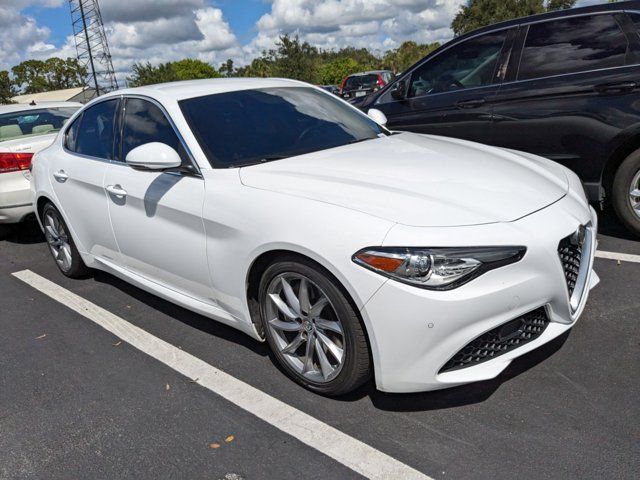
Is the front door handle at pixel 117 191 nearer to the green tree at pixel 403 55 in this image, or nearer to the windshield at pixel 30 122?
the windshield at pixel 30 122

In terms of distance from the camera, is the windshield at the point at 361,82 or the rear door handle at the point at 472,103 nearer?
the rear door handle at the point at 472,103

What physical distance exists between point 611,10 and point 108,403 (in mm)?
4639

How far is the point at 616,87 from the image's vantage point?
4.29 meters

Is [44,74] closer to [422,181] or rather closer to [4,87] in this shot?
[4,87]

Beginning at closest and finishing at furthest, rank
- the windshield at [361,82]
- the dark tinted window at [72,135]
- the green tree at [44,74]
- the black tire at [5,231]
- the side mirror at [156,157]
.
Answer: the side mirror at [156,157]
the dark tinted window at [72,135]
the black tire at [5,231]
the windshield at [361,82]
the green tree at [44,74]

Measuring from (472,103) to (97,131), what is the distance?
10.5ft

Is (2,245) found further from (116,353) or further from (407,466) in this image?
(407,466)

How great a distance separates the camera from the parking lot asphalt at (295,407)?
2.37m

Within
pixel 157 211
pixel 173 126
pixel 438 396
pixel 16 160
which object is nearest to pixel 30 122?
pixel 16 160

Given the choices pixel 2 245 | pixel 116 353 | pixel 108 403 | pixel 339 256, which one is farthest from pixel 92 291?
pixel 339 256

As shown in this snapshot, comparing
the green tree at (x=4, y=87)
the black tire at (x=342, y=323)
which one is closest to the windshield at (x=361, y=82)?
the black tire at (x=342, y=323)

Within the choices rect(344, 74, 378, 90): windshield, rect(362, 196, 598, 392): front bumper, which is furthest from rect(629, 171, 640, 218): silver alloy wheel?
rect(344, 74, 378, 90): windshield

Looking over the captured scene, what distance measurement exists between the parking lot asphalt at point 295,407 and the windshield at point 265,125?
1.19 m

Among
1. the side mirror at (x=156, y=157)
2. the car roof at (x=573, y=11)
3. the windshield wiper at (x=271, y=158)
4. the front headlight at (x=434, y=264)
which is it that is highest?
the car roof at (x=573, y=11)
